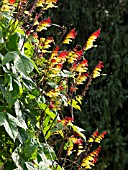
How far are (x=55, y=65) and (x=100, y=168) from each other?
8.33 feet

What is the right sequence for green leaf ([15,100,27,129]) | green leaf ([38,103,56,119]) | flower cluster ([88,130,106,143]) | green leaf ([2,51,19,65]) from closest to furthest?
green leaf ([2,51,19,65]), green leaf ([15,100,27,129]), green leaf ([38,103,56,119]), flower cluster ([88,130,106,143])

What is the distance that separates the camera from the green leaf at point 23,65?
5.13 feet

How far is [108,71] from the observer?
14.8 feet

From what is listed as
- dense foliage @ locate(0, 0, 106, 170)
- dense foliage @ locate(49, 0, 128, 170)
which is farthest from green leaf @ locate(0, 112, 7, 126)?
dense foliage @ locate(49, 0, 128, 170)

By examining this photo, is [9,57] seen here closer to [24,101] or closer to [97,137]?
[24,101]

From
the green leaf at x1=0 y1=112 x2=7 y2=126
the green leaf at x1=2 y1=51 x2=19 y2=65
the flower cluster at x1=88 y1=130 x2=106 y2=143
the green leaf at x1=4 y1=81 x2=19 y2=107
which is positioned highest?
the green leaf at x1=2 y1=51 x2=19 y2=65

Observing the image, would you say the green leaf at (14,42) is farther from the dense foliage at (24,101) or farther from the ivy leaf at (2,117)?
the ivy leaf at (2,117)

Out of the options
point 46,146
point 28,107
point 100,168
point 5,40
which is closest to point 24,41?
point 5,40

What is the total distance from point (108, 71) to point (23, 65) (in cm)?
299

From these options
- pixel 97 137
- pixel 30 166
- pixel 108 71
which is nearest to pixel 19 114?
pixel 30 166

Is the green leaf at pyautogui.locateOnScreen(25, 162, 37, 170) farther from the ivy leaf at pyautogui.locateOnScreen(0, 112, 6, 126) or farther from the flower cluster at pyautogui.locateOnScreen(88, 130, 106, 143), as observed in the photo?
the flower cluster at pyautogui.locateOnScreen(88, 130, 106, 143)

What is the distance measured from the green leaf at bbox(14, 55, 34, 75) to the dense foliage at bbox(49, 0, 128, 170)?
9.29 feet

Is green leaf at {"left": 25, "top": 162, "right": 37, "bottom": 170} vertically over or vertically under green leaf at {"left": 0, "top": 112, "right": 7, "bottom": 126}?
under

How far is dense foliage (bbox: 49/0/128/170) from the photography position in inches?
172
